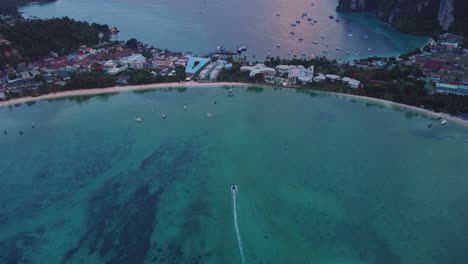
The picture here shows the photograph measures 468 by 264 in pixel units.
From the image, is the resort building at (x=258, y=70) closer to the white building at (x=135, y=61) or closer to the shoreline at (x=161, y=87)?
the shoreline at (x=161, y=87)

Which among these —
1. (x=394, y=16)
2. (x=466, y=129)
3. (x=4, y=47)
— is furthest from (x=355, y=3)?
(x=4, y=47)


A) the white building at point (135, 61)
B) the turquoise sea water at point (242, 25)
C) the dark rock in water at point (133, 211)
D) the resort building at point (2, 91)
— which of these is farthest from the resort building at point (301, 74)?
the resort building at point (2, 91)

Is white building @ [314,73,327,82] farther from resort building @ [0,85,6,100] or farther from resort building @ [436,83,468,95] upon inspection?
resort building @ [0,85,6,100]

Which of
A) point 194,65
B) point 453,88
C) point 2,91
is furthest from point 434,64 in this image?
point 2,91

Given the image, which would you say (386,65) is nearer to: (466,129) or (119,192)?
(466,129)

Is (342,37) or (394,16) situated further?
(394,16)

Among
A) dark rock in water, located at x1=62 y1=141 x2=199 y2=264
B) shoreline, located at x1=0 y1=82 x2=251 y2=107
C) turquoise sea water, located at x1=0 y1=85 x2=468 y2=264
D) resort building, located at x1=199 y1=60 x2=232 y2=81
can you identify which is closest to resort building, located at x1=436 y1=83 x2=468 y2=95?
turquoise sea water, located at x1=0 y1=85 x2=468 y2=264
